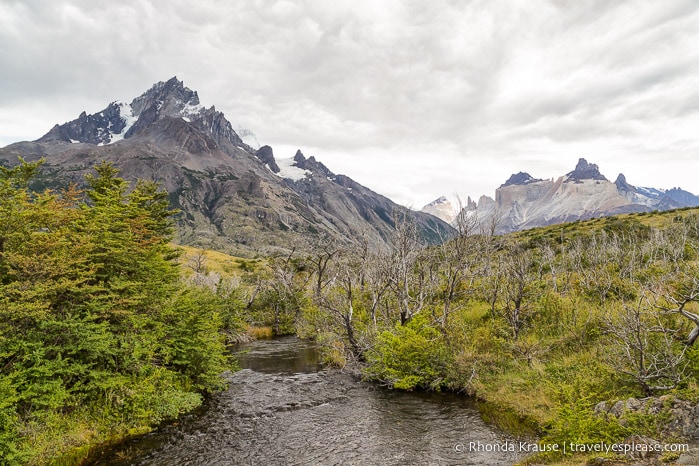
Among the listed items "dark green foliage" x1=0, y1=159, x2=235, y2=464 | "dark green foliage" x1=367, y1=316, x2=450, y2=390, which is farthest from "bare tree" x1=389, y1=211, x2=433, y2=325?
"dark green foliage" x1=0, y1=159, x2=235, y2=464

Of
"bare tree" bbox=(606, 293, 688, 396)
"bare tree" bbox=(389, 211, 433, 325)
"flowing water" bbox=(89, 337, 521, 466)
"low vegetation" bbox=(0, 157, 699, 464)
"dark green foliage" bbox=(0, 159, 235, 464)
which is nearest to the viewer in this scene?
"bare tree" bbox=(606, 293, 688, 396)

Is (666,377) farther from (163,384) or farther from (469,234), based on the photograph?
(163,384)

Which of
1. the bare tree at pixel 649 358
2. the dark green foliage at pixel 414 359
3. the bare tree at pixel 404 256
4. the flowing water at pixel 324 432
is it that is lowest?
the flowing water at pixel 324 432

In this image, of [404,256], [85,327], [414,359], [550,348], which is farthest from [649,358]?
[85,327]

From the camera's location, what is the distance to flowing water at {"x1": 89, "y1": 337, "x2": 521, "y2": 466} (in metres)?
14.5

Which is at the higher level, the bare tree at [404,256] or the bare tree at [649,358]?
the bare tree at [404,256]

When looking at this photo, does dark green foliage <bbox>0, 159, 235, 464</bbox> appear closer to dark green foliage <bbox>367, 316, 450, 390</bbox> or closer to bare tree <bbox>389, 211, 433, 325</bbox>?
dark green foliage <bbox>367, 316, 450, 390</bbox>

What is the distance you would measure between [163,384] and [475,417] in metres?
16.4

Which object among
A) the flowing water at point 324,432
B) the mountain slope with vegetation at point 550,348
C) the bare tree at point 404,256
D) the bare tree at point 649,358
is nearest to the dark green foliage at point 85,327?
the flowing water at point 324,432

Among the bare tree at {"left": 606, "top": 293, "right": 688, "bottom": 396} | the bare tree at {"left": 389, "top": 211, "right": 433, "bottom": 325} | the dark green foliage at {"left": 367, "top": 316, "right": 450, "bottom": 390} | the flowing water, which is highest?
the bare tree at {"left": 389, "top": 211, "right": 433, "bottom": 325}

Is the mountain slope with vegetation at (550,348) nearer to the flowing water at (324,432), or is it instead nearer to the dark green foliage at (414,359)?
the dark green foliage at (414,359)

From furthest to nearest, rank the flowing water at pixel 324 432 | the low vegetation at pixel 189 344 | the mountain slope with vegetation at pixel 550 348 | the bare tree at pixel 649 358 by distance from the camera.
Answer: the flowing water at pixel 324 432 < the low vegetation at pixel 189 344 < the bare tree at pixel 649 358 < the mountain slope with vegetation at pixel 550 348

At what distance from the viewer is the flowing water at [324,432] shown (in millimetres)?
14484

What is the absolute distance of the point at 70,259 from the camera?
16516 millimetres
